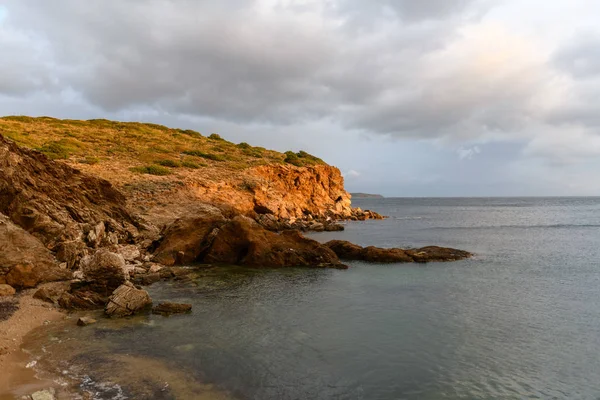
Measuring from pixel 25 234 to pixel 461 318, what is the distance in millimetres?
23087

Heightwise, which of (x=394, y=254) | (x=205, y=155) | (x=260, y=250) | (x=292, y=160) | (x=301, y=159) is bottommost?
(x=394, y=254)

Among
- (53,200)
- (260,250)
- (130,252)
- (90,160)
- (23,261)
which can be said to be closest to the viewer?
(23,261)

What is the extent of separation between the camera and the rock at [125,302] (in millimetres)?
17656

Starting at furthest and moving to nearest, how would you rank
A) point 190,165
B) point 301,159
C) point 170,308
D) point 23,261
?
point 301,159, point 190,165, point 23,261, point 170,308

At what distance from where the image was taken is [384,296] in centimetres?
2262

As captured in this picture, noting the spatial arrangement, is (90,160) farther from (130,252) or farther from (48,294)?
(48,294)

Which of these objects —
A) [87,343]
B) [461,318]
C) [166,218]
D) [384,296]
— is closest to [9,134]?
[166,218]

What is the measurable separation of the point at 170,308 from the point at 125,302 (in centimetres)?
202

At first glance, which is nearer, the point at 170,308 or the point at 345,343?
the point at 345,343

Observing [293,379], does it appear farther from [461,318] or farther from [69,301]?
[69,301]

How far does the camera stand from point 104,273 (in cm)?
1995

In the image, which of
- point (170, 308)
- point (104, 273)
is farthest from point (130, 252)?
point (170, 308)

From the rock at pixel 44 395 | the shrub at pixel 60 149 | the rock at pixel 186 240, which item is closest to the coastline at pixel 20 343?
the rock at pixel 44 395

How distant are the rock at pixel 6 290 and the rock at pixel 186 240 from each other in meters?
11.8
